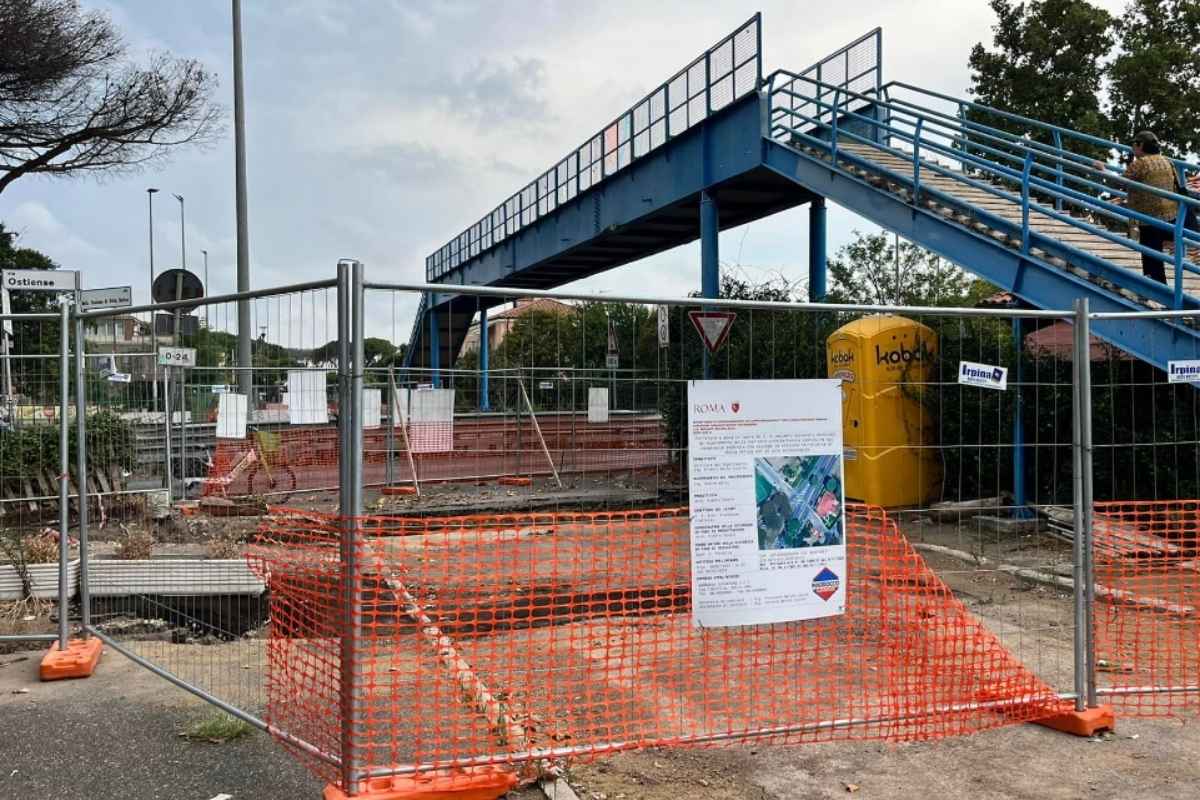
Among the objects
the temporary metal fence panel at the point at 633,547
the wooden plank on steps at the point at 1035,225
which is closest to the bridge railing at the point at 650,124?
the wooden plank on steps at the point at 1035,225

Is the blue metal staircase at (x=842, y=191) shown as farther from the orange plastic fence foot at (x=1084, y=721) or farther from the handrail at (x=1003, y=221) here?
the orange plastic fence foot at (x=1084, y=721)

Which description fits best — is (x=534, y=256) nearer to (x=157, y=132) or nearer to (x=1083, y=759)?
(x=157, y=132)

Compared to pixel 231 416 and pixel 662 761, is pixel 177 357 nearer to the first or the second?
pixel 231 416

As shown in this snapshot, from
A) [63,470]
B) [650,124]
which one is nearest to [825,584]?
[63,470]

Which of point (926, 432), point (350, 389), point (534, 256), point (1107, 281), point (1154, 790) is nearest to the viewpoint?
point (350, 389)

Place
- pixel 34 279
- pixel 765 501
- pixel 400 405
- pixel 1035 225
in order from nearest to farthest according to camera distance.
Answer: pixel 765 501
pixel 400 405
pixel 34 279
pixel 1035 225

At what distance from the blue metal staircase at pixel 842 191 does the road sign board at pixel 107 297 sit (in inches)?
116

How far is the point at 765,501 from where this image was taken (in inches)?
168

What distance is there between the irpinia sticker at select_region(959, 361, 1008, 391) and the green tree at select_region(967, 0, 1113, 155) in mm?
21381

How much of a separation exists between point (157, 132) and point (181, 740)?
62.4 feet

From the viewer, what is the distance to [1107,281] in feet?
30.6

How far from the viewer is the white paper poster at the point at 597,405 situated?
4402mm

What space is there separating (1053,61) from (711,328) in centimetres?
2454

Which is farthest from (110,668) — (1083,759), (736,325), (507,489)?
(1083,759)
